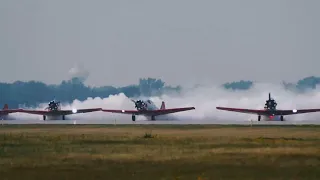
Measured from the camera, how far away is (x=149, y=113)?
13750 cm

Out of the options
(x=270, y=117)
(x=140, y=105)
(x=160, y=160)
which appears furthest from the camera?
(x=140, y=105)

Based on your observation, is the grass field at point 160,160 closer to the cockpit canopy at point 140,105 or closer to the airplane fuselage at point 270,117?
the airplane fuselage at point 270,117

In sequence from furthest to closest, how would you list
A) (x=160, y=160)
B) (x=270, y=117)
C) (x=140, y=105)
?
(x=140, y=105), (x=270, y=117), (x=160, y=160)

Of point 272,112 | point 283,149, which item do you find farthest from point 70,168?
point 272,112

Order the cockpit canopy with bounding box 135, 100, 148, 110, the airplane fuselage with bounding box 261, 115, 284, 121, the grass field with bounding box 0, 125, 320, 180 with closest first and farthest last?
the grass field with bounding box 0, 125, 320, 180 → the airplane fuselage with bounding box 261, 115, 284, 121 → the cockpit canopy with bounding box 135, 100, 148, 110

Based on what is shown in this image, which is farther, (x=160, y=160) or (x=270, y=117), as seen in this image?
(x=270, y=117)

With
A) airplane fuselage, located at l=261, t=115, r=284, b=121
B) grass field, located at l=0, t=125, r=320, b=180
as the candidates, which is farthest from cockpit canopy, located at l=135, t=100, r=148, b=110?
grass field, located at l=0, t=125, r=320, b=180

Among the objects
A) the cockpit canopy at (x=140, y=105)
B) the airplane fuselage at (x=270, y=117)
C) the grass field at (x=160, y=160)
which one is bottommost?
the grass field at (x=160, y=160)

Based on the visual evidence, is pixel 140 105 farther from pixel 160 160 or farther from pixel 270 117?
pixel 160 160

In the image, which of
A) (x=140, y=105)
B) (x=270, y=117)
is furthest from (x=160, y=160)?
(x=140, y=105)


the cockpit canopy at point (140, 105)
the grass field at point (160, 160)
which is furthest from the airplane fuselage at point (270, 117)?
the grass field at point (160, 160)

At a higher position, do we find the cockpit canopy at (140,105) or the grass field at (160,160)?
the cockpit canopy at (140,105)

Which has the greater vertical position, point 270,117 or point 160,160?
point 270,117

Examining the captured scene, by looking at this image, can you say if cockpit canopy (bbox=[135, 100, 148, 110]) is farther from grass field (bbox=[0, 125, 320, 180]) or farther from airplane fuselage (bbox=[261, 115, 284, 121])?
grass field (bbox=[0, 125, 320, 180])
